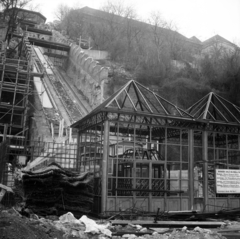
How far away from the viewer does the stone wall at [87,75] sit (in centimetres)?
4088

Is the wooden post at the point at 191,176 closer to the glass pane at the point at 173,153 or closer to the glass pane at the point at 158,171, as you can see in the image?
the glass pane at the point at 158,171

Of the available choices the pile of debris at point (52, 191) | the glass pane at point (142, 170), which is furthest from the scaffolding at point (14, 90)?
the pile of debris at point (52, 191)

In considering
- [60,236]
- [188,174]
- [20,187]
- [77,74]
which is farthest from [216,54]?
[60,236]

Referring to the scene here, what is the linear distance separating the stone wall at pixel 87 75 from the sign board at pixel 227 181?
80.2ft

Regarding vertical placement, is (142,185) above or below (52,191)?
above

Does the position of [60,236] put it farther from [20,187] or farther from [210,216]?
[210,216]

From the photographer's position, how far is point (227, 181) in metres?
16.7

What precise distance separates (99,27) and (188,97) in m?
29.9

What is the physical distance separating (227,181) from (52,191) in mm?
9000

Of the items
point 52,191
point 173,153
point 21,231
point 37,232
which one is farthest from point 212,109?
point 21,231

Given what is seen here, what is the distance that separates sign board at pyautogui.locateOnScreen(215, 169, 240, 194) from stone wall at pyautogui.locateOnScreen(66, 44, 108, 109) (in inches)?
962

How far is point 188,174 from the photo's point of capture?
16406mm

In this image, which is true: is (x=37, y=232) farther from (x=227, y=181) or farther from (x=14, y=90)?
(x=14, y=90)

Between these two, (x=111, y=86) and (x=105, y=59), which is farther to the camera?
(x=105, y=59)
